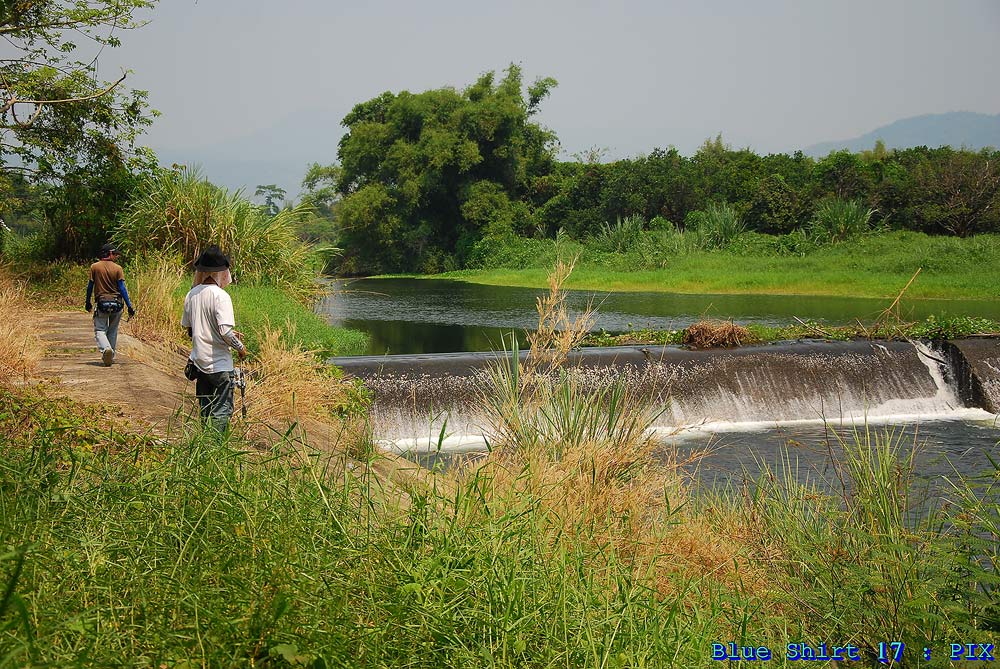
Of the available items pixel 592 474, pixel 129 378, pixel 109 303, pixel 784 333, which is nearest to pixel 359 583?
pixel 592 474

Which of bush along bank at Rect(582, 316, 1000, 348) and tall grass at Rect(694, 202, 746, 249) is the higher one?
tall grass at Rect(694, 202, 746, 249)

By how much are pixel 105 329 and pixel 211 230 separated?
6.61 meters

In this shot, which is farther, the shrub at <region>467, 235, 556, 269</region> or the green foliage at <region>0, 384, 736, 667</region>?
the shrub at <region>467, 235, 556, 269</region>

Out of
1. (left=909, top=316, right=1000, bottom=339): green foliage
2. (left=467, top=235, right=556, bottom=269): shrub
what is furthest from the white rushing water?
(left=467, top=235, right=556, bottom=269): shrub

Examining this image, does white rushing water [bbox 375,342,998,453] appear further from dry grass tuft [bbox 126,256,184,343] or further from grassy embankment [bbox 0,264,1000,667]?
grassy embankment [bbox 0,264,1000,667]

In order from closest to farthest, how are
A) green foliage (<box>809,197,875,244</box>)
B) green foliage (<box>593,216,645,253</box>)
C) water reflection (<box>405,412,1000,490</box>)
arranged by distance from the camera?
1. water reflection (<box>405,412,1000,490</box>)
2. green foliage (<box>809,197,875,244</box>)
3. green foliage (<box>593,216,645,253</box>)

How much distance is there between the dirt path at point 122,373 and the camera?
23.8 feet

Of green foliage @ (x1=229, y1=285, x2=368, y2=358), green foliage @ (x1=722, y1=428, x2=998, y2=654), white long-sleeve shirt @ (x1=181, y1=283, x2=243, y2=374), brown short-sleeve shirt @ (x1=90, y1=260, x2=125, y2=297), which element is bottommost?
green foliage @ (x1=722, y1=428, x2=998, y2=654)

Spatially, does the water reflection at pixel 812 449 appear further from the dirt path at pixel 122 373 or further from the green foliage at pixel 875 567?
the green foliage at pixel 875 567

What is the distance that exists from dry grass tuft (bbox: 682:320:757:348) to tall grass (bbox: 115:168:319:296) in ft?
23.9

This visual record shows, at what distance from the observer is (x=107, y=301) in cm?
918

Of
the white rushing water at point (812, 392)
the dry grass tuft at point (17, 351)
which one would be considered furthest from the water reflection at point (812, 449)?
the dry grass tuft at point (17, 351)

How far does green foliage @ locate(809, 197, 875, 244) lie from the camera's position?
104ft

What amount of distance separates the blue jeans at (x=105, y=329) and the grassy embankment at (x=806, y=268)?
67.7 ft
